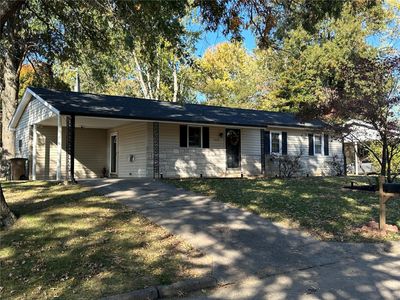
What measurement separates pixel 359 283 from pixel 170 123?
510 inches

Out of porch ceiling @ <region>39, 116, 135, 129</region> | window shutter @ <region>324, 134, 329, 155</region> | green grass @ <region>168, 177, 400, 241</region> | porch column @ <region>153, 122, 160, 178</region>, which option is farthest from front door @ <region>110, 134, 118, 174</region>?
window shutter @ <region>324, 134, 329, 155</region>

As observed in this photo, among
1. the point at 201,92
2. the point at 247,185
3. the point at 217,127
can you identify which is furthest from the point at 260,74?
the point at 247,185

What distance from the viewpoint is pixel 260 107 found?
126 ft

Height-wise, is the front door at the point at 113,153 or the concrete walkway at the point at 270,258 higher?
the front door at the point at 113,153

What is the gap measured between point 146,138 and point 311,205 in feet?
27.9

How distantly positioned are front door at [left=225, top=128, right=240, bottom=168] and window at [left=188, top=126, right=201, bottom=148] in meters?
1.66

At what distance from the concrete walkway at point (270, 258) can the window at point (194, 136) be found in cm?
824

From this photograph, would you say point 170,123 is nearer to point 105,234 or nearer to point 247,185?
point 247,185

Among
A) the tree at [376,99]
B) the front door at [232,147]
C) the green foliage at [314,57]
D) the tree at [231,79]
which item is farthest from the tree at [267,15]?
the tree at [231,79]

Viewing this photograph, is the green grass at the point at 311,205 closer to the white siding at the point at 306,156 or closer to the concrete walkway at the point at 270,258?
the concrete walkway at the point at 270,258

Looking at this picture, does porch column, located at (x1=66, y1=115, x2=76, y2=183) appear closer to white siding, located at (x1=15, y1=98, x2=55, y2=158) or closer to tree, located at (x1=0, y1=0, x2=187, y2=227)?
white siding, located at (x1=15, y1=98, x2=55, y2=158)

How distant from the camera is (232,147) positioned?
65.6ft

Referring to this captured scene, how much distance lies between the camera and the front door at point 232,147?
19.8m

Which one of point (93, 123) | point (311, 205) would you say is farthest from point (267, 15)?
point (93, 123)
